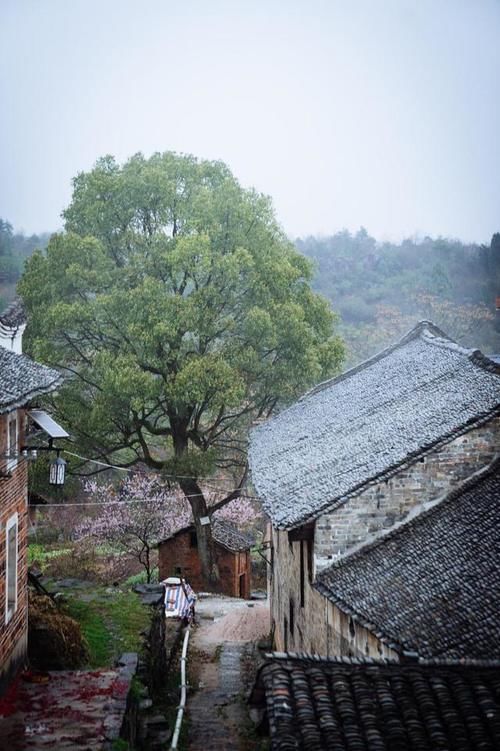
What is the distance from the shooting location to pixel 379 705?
8.31m

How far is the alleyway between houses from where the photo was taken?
607 inches

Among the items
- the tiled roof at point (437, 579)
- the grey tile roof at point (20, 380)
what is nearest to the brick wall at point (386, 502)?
the tiled roof at point (437, 579)

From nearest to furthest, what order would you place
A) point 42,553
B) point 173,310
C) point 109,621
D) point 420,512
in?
point 420,512 → point 109,621 → point 173,310 → point 42,553

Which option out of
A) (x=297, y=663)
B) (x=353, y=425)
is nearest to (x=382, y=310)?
(x=353, y=425)

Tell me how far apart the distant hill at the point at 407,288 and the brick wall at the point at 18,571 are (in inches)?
1515

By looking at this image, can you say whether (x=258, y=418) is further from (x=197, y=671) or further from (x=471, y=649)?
(x=471, y=649)

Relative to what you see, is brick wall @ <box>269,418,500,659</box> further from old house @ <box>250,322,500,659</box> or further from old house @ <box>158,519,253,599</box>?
old house @ <box>158,519,253,599</box>

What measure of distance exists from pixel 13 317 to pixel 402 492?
8525mm

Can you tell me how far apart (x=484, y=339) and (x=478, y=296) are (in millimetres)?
6210

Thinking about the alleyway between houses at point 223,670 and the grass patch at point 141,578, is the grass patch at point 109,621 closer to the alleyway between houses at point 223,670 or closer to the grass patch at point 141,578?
the alleyway between houses at point 223,670

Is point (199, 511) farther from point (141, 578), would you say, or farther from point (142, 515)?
point (141, 578)

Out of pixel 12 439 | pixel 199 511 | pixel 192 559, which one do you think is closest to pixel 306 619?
pixel 12 439

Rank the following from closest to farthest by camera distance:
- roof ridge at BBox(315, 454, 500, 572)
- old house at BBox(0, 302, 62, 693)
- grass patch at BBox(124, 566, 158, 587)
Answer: old house at BBox(0, 302, 62, 693) → roof ridge at BBox(315, 454, 500, 572) → grass patch at BBox(124, 566, 158, 587)

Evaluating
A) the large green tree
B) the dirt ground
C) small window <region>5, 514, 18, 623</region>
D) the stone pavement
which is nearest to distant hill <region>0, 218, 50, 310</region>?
the large green tree
